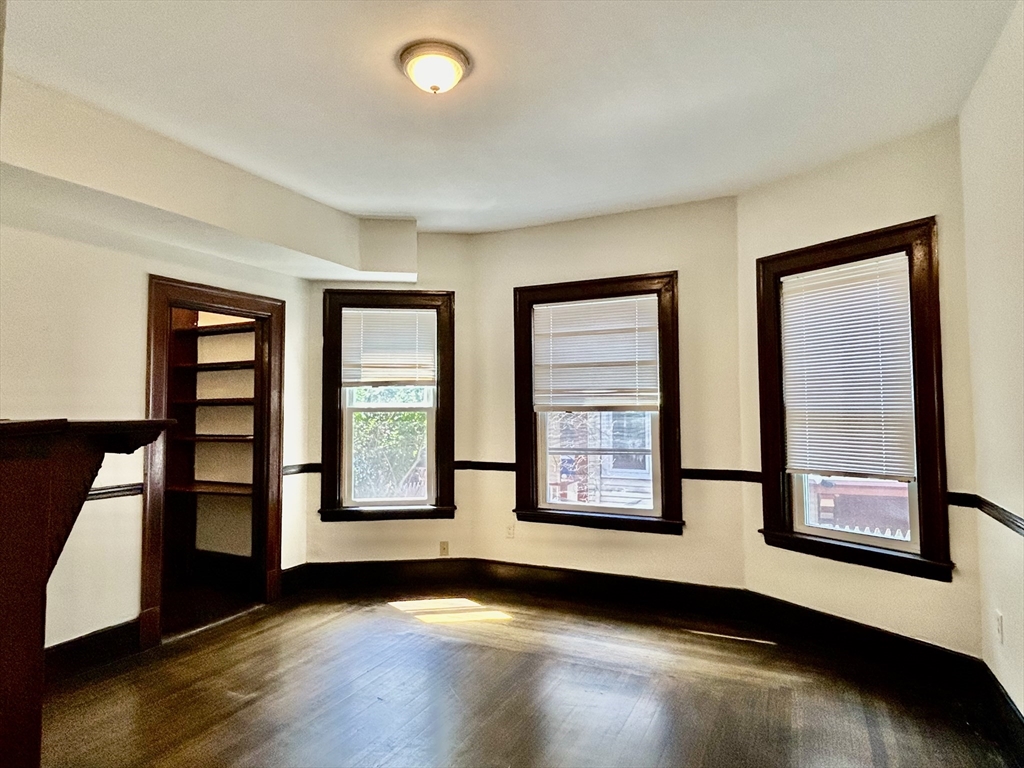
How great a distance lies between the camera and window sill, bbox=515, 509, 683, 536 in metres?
4.16

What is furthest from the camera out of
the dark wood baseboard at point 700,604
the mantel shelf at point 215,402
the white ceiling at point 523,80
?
the mantel shelf at point 215,402

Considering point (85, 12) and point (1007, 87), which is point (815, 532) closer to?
point (1007, 87)

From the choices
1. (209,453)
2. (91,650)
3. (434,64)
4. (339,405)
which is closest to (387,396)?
(339,405)

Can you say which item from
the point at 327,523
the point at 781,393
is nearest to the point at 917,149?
the point at 781,393

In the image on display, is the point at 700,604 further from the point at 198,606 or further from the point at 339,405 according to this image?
the point at 198,606

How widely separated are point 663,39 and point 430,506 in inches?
138

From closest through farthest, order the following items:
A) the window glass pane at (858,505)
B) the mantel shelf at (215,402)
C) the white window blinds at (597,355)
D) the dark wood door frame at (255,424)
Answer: the window glass pane at (858,505), the dark wood door frame at (255,424), the white window blinds at (597,355), the mantel shelf at (215,402)

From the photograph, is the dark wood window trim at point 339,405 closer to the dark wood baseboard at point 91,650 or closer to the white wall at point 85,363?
the white wall at point 85,363

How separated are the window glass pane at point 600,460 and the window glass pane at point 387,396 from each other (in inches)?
38.5

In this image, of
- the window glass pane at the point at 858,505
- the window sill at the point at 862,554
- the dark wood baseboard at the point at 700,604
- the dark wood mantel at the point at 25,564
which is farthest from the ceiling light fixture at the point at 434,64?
the dark wood baseboard at the point at 700,604

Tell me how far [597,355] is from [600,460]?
2.47ft

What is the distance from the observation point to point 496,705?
9.25 feet

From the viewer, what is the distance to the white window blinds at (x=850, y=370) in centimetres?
317

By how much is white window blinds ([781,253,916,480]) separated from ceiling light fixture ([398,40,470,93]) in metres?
2.34
